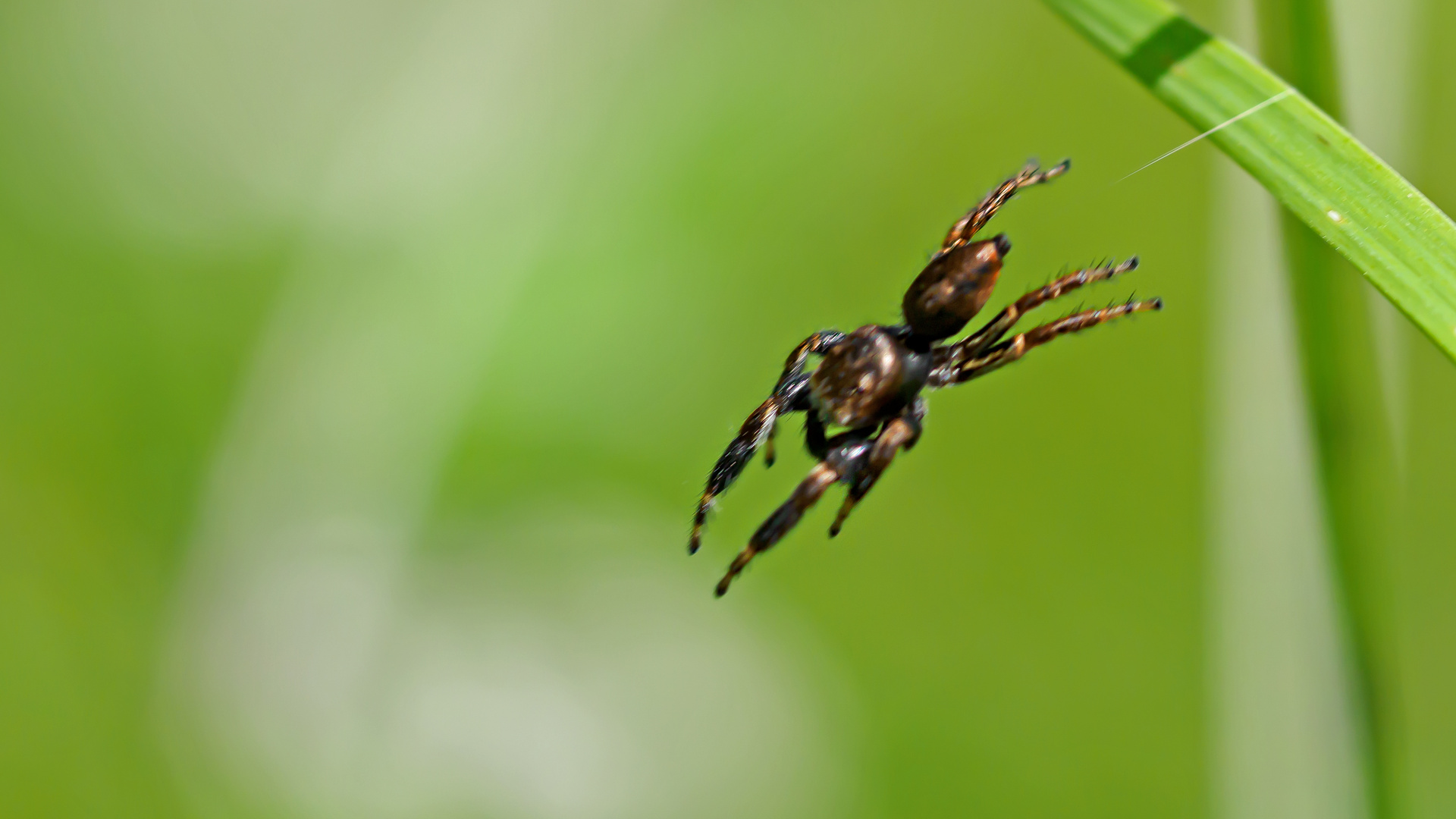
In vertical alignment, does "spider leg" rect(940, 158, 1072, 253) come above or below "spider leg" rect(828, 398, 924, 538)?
above

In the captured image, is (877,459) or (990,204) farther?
(990,204)

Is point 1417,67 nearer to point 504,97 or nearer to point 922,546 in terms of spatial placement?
point 922,546

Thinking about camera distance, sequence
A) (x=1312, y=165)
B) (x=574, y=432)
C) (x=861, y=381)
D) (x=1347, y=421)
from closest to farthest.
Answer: (x=1312, y=165) < (x=1347, y=421) < (x=861, y=381) < (x=574, y=432)

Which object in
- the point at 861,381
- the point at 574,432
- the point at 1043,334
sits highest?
the point at 1043,334

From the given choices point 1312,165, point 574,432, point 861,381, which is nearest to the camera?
point 1312,165

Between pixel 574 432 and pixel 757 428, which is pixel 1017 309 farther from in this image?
pixel 574 432

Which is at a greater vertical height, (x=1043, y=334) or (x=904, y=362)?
(x=1043, y=334)

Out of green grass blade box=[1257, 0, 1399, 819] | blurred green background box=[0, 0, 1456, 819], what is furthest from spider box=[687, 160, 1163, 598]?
blurred green background box=[0, 0, 1456, 819]

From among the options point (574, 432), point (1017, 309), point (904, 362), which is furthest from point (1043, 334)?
point (574, 432)

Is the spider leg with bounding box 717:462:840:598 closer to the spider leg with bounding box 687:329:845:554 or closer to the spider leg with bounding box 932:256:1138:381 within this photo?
the spider leg with bounding box 687:329:845:554
